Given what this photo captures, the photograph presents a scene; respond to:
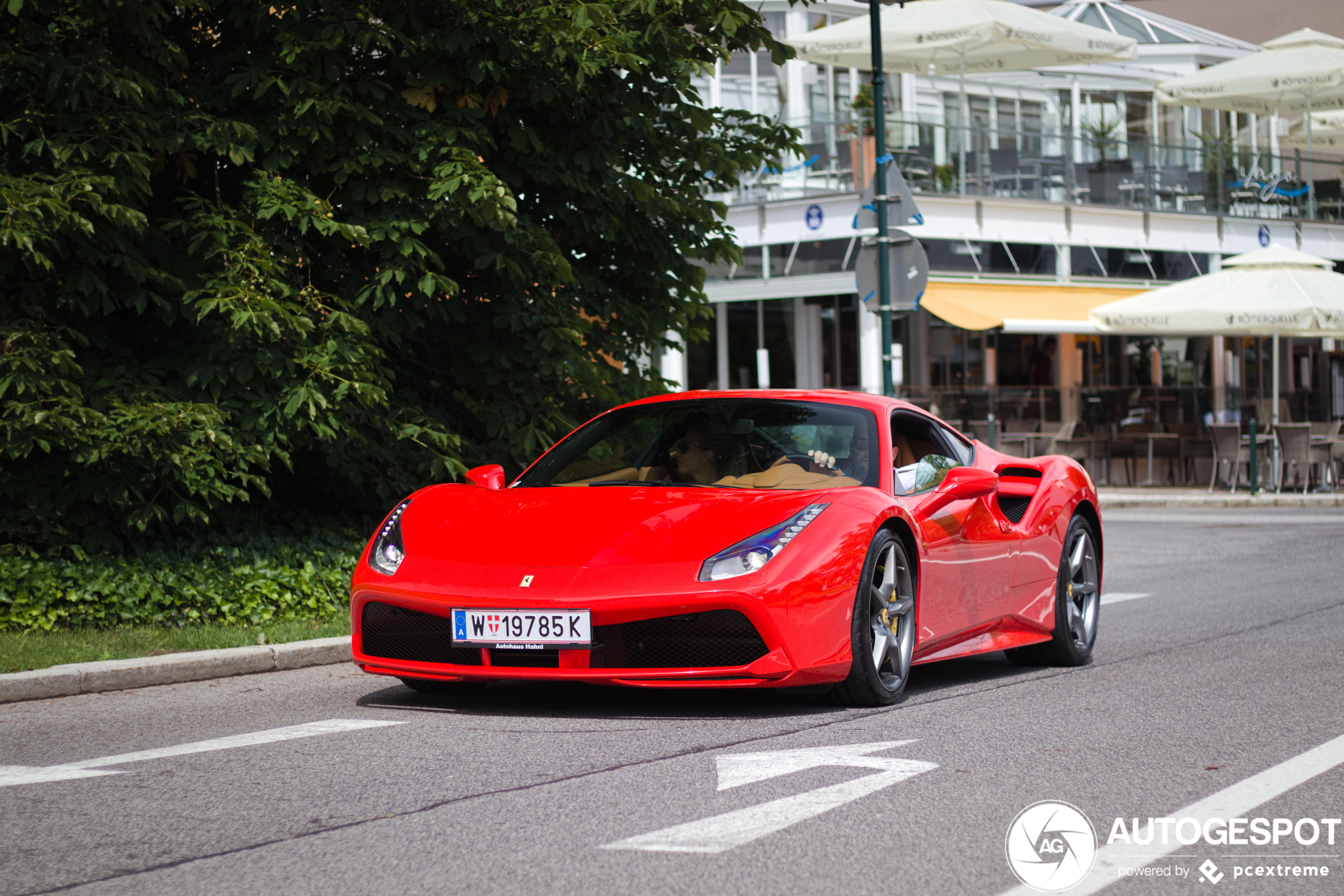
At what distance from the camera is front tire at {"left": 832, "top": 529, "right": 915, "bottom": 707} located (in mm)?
6648

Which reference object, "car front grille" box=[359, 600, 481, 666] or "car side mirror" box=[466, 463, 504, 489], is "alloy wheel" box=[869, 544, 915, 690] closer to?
"car front grille" box=[359, 600, 481, 666]

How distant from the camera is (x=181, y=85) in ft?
33.4

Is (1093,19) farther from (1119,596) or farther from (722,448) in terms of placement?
(722,448)

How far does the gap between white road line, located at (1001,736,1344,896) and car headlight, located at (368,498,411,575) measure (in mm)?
3250

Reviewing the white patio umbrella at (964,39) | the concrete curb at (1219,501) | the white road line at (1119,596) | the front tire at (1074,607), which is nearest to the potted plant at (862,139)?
the white patio umbrella at (964,39)

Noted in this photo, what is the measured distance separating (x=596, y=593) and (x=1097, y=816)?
2137 millimetres

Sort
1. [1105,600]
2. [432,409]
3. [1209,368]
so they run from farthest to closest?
[1209,368] → [1105,600] → [432,409]

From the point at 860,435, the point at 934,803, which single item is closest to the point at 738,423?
the point at 860,435

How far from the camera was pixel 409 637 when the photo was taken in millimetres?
6676

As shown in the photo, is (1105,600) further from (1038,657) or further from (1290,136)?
(1290,136)

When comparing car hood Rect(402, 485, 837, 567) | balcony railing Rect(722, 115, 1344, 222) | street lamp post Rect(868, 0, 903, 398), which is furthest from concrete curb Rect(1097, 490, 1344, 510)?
car hood Rect(402, 485, 837, 567)

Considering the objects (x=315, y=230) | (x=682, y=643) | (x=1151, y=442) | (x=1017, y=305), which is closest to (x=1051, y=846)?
(x=682, y=643)

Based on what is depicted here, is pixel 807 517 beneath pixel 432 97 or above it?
beneath

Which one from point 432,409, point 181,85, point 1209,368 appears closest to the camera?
point 181,85
